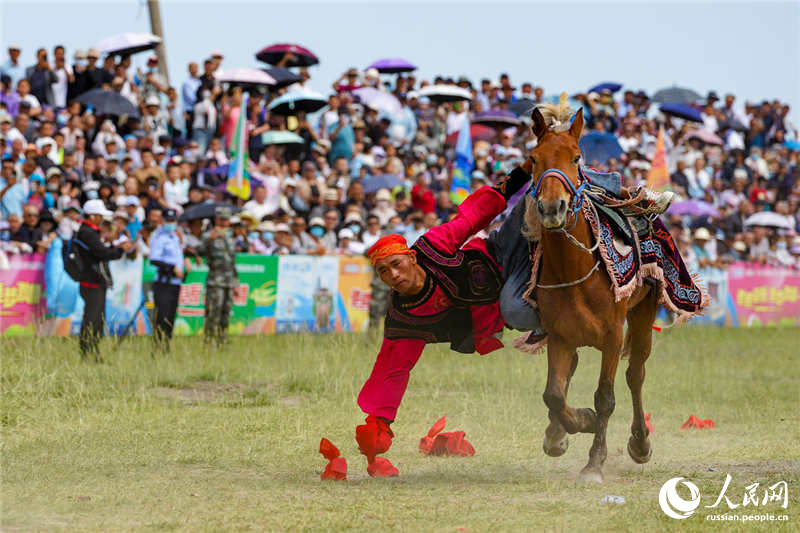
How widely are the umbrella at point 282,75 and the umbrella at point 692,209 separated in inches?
292

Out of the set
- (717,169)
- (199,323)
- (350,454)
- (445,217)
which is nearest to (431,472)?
(350,454)

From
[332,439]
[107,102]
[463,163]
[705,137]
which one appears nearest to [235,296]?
[107,102]

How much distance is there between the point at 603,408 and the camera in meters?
7.53

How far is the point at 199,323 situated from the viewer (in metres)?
15.4

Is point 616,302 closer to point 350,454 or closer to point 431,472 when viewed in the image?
point 431,472

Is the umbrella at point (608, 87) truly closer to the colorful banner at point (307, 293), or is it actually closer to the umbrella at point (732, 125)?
the umbrella at point (732, 125)

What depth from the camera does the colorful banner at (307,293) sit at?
16078mm

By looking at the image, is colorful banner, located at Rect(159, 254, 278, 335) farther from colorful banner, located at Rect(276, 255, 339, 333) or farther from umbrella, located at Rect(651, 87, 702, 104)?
umbrella, located at Rect(651, 87, 702, 104)

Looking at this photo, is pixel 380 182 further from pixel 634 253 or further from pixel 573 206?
pixel 573 206

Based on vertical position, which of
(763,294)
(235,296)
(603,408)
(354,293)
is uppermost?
(603,408)

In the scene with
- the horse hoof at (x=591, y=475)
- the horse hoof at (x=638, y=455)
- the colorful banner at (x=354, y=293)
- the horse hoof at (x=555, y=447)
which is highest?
the horse hoof at (x=555, y=447)

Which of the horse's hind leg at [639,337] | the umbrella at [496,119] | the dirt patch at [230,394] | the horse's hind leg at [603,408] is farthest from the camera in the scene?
the umbrella at [496,119]

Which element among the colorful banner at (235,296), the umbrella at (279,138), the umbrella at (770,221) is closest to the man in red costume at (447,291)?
the colorful banner at (235,296)

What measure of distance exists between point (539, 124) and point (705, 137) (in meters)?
19.6
